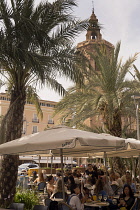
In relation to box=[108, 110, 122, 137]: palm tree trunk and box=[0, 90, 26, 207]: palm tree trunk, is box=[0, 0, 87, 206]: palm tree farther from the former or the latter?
box=[108, 110, 122, 137]: palm tree trunk

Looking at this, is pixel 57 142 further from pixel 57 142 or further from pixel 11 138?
pixel 11 138

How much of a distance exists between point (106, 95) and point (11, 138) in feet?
30.0

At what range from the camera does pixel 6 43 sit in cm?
1006

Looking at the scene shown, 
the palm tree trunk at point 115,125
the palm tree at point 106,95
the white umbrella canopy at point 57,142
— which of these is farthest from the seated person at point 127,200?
the palm tree trunk at point 115,125

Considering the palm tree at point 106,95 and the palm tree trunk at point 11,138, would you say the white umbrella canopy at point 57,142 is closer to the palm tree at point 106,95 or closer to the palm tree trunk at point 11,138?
the palm tree trunk at point 11,138

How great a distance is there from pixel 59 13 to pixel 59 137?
6235 millimetres

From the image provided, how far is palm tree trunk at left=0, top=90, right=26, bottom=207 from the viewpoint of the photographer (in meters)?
10.4

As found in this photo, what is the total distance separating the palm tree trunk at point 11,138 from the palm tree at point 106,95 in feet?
24.2

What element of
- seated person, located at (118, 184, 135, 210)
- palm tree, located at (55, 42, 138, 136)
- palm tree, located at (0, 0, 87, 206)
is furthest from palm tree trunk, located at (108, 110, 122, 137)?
seated person, located at (118, 184, 135, 210)

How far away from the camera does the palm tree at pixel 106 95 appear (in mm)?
18938

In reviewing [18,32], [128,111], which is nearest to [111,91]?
[128,111]

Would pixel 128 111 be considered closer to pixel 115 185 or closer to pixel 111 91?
pixel 111 91

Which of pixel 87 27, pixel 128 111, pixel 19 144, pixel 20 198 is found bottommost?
pixel 20 198

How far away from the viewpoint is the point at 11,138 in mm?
10852
